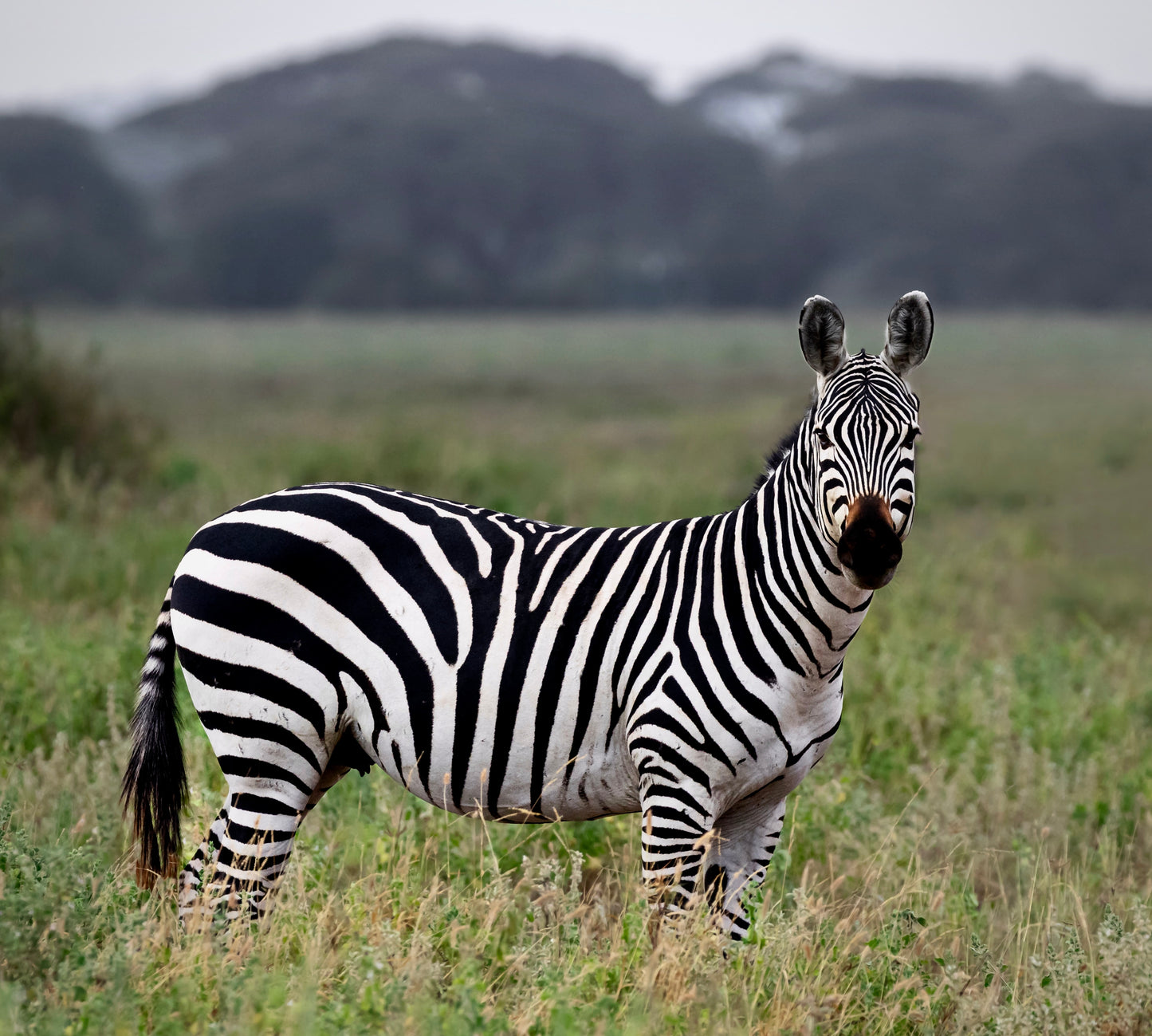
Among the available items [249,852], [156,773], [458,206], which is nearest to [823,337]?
[249,852]

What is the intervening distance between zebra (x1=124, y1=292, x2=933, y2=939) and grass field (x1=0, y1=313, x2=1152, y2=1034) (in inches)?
10.1

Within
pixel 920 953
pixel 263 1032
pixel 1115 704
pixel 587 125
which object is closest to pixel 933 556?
pixel 1115 704

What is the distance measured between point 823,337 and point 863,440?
47 cm

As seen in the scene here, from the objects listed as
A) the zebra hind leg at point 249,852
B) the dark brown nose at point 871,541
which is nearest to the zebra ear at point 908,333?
the dark brown nose at point 871,541

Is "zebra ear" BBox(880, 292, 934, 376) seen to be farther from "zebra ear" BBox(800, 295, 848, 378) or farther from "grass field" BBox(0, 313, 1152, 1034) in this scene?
"grass field" BBox(0, 313, 1152, 1034)

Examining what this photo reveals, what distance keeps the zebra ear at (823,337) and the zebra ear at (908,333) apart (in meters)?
0.14

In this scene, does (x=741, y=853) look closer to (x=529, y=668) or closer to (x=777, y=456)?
(x=529, y=668)

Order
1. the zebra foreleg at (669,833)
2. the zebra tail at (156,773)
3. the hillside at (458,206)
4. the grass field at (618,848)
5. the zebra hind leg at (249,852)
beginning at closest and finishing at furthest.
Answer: the grass field at (618,848), the zebra foreleg at (669,833), the zebra hind leg at (249,852), the zebra tail at (156,773), the hillside at (458,206)

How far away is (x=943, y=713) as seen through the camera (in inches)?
251

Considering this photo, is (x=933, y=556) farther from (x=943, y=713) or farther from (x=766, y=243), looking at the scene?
(x=766, y=243)

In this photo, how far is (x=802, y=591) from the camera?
346 centimetres

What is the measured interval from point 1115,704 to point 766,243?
335ft

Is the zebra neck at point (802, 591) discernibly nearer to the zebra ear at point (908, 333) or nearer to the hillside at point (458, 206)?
the zebra ear at point (908, 333)

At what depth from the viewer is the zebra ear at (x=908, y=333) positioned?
345 cm
